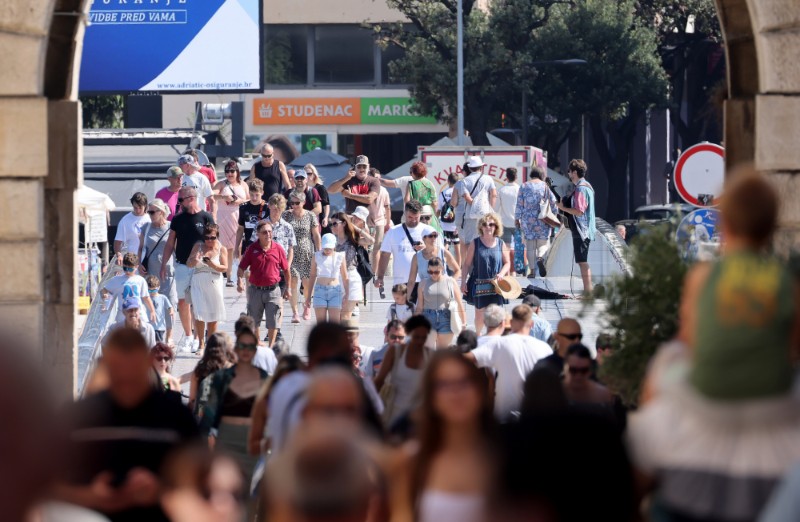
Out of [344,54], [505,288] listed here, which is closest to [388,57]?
[344,54]

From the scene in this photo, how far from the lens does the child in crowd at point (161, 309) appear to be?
1620 cm

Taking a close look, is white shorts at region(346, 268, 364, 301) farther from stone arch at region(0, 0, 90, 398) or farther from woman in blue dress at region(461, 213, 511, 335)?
stone arch at region(0, 0, 90, 398)

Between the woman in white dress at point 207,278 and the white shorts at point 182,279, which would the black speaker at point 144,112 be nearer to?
the white shorts at point 182,279

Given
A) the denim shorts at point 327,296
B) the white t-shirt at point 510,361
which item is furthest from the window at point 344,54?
the white t-shirt at point 510,361

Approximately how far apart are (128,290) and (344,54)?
149 ft

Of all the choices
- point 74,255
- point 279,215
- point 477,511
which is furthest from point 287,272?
point 477,511

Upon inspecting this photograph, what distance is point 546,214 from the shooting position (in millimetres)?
20922

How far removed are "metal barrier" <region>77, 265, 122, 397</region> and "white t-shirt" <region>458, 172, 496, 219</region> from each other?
5828mm

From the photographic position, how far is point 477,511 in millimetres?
4887

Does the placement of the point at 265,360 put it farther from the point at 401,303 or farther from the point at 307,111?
the point at 307,111

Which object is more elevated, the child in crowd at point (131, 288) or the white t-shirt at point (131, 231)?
the white t-shirt at point (131, 231)

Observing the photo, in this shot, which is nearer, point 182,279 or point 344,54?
point 182,279

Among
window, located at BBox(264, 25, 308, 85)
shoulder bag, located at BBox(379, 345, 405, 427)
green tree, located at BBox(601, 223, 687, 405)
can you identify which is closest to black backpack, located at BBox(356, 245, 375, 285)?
shoulder bag, located at BBox(379, 345, 405, 427)

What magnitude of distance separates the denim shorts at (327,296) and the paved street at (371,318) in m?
0.41
